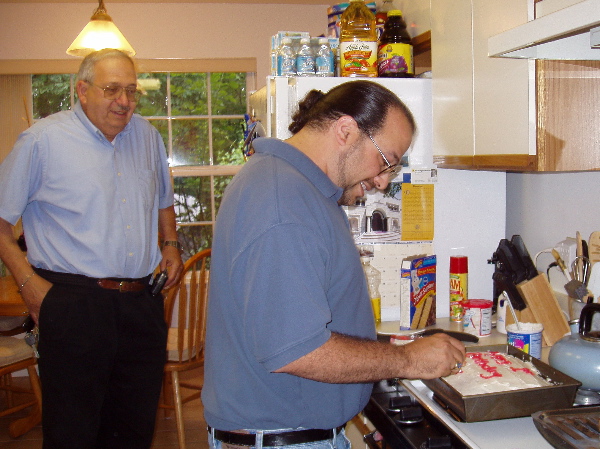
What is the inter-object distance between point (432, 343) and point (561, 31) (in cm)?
65

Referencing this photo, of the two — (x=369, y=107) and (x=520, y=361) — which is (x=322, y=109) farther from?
(x=520, y=361)

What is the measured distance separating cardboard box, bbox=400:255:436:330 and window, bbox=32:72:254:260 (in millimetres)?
2578

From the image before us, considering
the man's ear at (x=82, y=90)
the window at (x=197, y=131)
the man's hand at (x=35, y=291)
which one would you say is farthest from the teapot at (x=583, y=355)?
the window at (x=197, y=131)

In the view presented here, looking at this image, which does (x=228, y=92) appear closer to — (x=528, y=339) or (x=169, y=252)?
(x=169, y=252)

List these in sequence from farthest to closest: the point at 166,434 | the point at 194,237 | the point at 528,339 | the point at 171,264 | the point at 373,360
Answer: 1. the point at 194,237
2. the point at 166,434
3. the point at 171,264
4. the point at 528,339
5. the point at 373,360

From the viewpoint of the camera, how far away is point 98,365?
2.13m

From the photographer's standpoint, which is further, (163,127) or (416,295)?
(163,127)

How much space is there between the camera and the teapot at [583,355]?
1.39 m

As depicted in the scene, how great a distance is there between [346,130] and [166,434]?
266cm

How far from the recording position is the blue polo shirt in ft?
3.40

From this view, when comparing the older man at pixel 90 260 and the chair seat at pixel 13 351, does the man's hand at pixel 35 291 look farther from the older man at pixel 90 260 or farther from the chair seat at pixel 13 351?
the chair seat at pixel 13 351

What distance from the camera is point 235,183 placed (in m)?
1.23

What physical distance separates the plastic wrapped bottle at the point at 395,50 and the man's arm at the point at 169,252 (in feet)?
3.47

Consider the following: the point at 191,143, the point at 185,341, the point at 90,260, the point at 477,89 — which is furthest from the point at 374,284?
the point at 191,143
